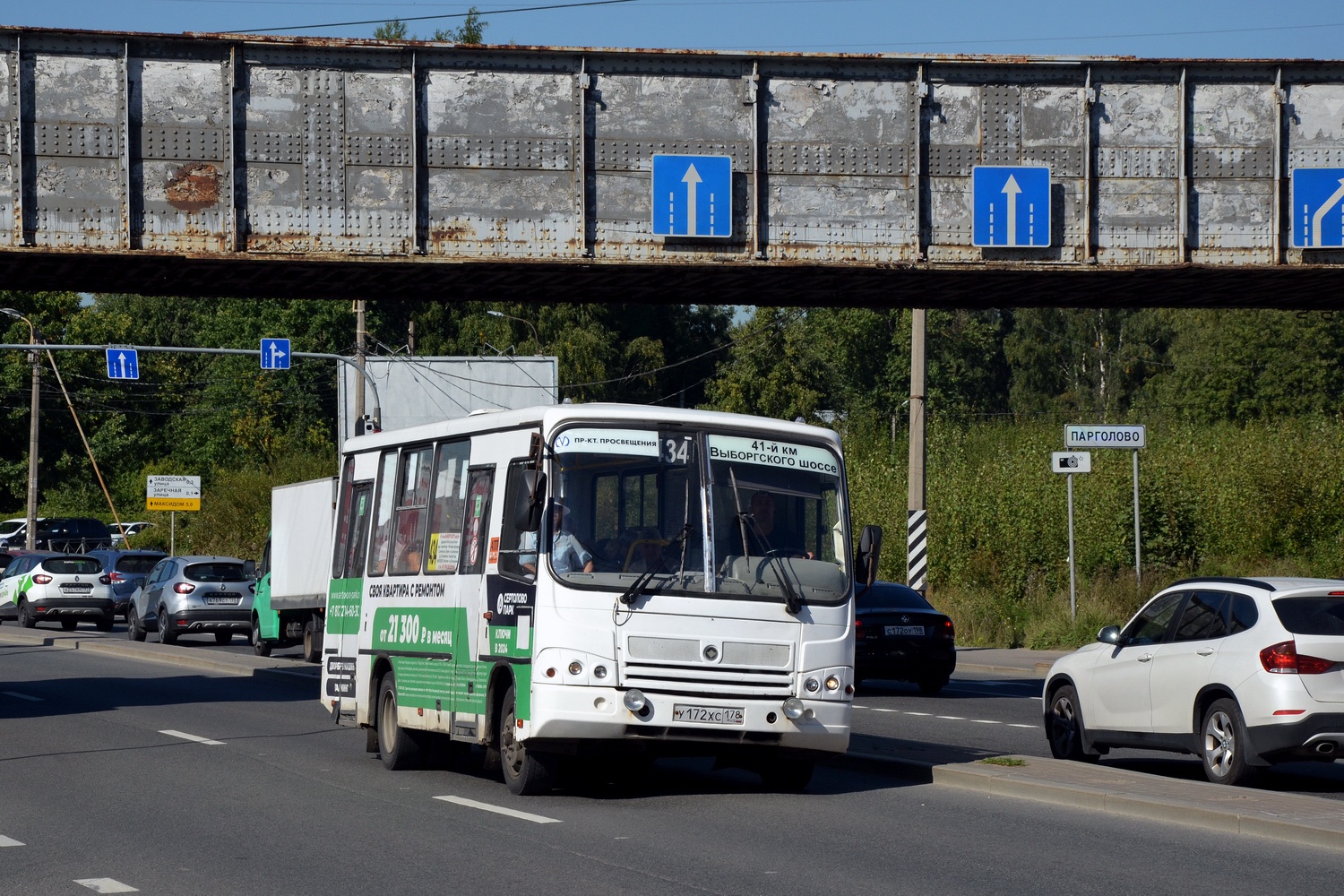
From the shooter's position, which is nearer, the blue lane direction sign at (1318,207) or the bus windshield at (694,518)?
the bus windshield at (694,518)

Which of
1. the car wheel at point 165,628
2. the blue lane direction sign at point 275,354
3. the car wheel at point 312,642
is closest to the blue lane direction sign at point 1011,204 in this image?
the car wheel at point 312,642

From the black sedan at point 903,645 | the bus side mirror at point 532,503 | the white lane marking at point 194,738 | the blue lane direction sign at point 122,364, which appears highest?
the blue lane direction sign at point 122,364

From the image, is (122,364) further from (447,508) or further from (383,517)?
(447,508)

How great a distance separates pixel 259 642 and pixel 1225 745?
69.6ft

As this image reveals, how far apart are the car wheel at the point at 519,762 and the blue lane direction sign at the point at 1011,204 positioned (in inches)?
413

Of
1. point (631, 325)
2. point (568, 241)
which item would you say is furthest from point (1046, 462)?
point (631, 325)

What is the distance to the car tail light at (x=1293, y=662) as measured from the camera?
12.1 m

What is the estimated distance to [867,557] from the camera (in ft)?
41.8

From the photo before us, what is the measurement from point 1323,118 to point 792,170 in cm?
631

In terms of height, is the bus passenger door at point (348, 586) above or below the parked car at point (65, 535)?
above

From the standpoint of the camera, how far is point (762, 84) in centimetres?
2080

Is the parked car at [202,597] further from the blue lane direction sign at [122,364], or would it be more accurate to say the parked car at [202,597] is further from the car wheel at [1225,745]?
the car wheel at [1225,745]

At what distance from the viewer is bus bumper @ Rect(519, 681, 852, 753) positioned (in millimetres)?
11484

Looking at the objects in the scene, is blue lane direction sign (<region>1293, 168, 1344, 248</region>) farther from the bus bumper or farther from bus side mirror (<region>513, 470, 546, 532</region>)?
bus side mirror (<region>513, 470, 546, 532</region>)
